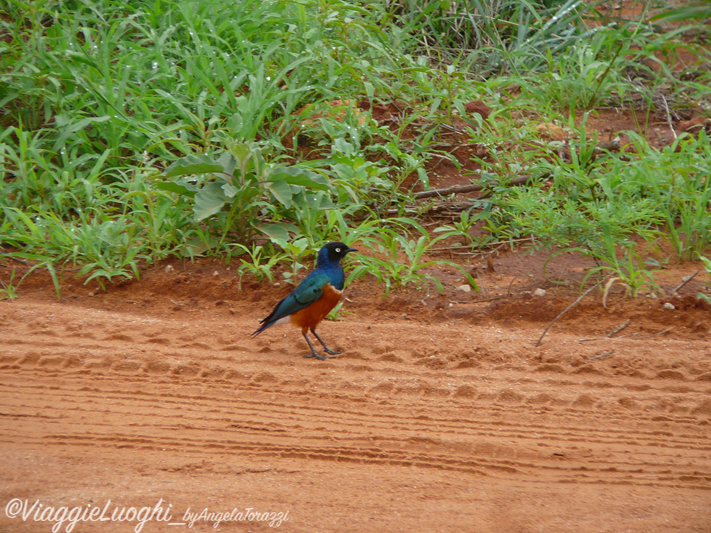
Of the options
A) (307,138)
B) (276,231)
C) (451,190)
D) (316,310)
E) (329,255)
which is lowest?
(451,190)

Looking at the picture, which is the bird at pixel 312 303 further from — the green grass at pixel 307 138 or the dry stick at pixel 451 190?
the dry stick at pixel 451 190

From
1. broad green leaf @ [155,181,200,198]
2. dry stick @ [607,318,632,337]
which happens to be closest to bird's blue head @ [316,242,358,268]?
broad green leaf @ [155,181,200,198]

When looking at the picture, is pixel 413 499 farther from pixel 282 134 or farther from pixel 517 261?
pixel 282 134

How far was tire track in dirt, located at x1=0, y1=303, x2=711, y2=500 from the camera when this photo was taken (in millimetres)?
3158

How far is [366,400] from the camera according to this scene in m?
3.67

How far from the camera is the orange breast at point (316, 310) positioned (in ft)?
13.9

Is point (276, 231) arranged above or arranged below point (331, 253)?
below

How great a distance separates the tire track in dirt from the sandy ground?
0.01 meters

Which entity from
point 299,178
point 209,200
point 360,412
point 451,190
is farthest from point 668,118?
point 360,412

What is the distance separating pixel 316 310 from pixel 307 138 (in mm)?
2927

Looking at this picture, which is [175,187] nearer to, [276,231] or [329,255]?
[276,231]

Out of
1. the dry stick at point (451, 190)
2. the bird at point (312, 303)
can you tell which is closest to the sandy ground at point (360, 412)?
the bird at point (312, 303)

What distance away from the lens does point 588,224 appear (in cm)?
512

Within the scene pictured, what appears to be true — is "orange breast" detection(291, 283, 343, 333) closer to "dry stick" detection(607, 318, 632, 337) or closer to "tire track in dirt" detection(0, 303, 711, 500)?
"tire track in dirt" detection(0, 303, 711, 500)
